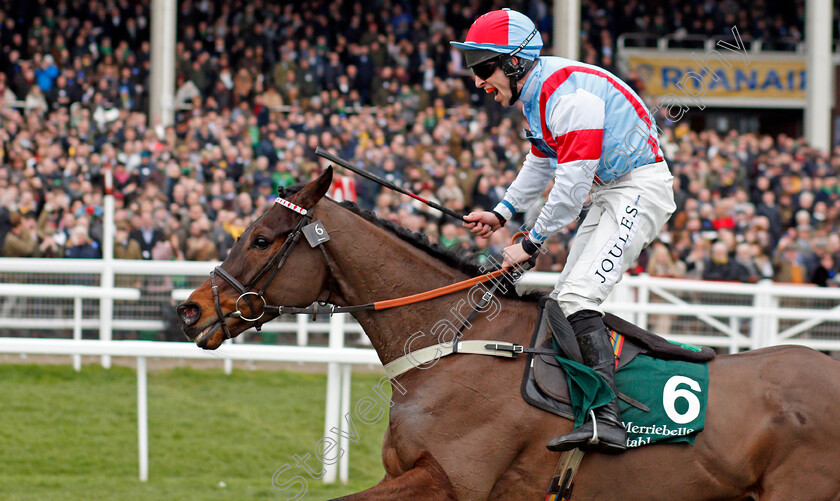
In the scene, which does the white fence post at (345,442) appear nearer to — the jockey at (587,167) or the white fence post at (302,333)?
the white fence post at (302,333)

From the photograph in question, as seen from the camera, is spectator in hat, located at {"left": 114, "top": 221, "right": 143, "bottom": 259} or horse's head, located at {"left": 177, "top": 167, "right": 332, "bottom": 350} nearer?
horse's head, located at {"left": 177, "top": 167, "right": 332, "bottom": 350}

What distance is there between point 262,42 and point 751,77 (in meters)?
10.4

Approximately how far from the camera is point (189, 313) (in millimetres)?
3732

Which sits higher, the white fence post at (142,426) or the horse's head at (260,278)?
the horse's head at (260,278)

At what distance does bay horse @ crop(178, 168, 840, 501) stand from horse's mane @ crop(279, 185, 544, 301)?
3cm

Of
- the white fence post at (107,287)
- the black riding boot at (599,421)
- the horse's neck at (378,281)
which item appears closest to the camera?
the black riding boot at (599,421)

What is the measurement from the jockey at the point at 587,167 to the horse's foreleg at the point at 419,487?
1.38 ft

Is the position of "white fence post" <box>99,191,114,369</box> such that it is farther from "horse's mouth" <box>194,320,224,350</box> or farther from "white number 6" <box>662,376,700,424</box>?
"white number 6" <box>662,376,700,424</box>

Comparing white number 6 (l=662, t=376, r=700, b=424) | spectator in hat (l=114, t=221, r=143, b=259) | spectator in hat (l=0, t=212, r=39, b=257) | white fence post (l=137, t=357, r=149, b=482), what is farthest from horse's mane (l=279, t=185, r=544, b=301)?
spectator in hat (l=0, t=212, r=39, b=257)

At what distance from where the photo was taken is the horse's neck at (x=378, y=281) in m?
3.86

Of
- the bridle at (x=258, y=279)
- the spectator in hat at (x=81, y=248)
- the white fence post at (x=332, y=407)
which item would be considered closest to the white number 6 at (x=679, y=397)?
the bridle at (x=258, y=279)

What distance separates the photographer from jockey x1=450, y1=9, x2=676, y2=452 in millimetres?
3725

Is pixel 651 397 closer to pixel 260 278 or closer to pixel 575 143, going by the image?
pixel 575 143

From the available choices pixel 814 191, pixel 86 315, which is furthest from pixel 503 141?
pixel 86 315
